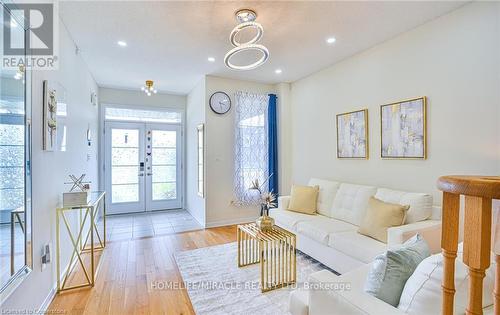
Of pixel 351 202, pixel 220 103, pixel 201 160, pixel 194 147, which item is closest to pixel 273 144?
pixel 220 103

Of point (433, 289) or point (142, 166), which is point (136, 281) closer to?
point (433, 289)

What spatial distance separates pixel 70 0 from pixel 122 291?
276 centimetres

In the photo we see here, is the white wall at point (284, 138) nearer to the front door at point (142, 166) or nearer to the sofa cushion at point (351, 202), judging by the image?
the sofa cushion at point (351, 202)

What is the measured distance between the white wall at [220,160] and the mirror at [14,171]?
2.71m

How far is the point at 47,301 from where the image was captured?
210cm

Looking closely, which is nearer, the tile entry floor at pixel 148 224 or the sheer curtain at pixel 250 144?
the tile entry floor at pixel 148 224

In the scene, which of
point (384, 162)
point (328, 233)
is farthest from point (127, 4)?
point (384, 162)

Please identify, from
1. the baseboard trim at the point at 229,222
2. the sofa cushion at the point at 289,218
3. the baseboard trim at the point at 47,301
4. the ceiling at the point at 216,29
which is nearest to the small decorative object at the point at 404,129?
the ceiling at the point at 216,29

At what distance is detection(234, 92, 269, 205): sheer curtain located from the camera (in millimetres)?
4504

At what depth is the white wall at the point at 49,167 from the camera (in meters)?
1.87

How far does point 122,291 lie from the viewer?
7.66 ft

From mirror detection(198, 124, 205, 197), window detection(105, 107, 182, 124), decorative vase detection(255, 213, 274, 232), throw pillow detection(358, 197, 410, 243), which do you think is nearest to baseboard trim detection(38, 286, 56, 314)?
decorative vase detection(255, 213, 274, 232)

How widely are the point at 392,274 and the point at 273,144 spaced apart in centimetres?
363

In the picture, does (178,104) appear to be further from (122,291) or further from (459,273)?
(459,273)
